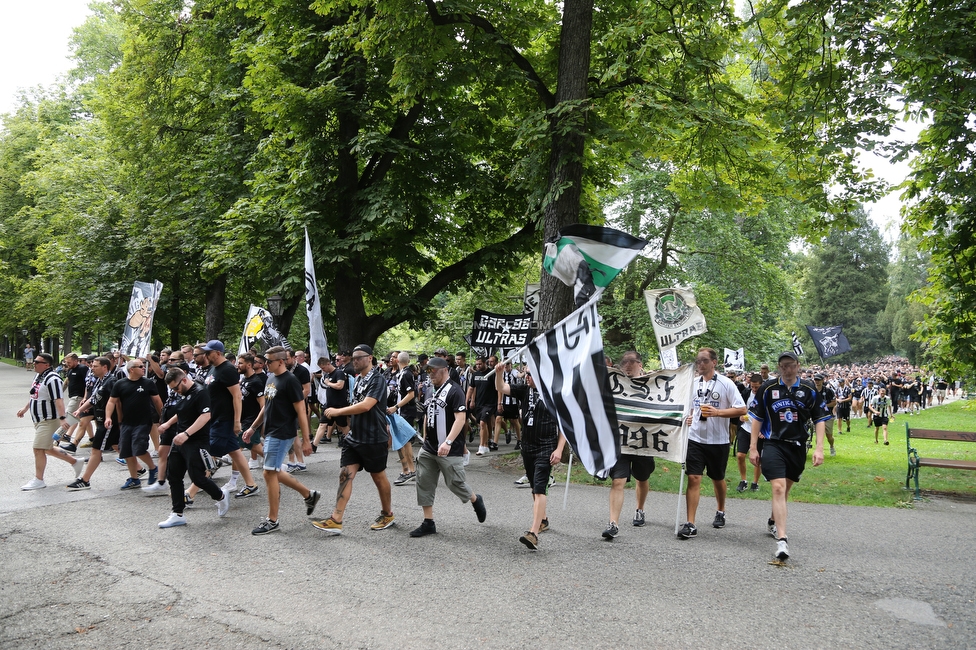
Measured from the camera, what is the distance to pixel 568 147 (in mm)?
11594

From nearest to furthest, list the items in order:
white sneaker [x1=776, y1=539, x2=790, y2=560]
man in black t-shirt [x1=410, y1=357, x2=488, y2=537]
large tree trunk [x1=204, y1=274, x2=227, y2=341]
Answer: white sneaker [x1=776, y1=539, x2=790, y2=560] < man in black t-shirt [x1=410, y1=357, x2=488, y2=537] < large tree trunk [x1=204, y1=274, x2=227, y2=341]

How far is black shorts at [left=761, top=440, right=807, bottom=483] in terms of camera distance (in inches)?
278

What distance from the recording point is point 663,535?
7.71 metres

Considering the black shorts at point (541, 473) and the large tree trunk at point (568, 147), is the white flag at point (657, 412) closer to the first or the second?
the black shorts at point (541, 473)

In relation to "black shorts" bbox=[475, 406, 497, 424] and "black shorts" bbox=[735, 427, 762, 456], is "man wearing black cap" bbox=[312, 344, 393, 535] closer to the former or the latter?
"black shorts" bbox=[735, 427, 762, 456]

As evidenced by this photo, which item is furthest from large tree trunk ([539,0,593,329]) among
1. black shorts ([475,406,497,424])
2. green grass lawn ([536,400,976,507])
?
black shorts ([475,406,497,424])

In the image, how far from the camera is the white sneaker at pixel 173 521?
783cm

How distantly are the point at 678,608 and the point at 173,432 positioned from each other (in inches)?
285

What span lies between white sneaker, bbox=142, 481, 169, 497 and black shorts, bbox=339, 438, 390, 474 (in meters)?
3.79

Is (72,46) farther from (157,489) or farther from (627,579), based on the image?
(627,579)

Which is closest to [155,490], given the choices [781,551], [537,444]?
[537,444]

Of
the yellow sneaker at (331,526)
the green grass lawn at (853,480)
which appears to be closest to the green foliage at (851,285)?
the green grass lawn at (853,480)

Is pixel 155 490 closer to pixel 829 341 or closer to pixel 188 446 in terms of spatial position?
pixel 188 446

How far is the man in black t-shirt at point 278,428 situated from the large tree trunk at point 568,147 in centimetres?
493
